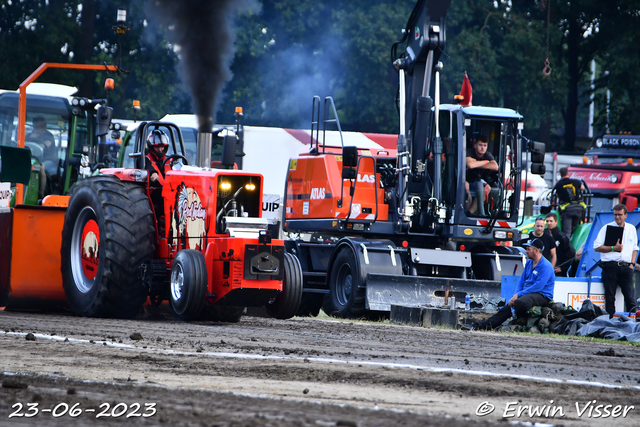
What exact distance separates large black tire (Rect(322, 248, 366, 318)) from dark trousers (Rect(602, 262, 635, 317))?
344 cm

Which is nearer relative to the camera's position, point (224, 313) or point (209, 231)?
point (209, 231)

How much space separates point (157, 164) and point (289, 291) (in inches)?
94.0

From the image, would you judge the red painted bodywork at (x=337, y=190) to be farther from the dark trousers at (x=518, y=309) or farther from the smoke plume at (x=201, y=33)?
the dark trousers at (x=518, y=309)

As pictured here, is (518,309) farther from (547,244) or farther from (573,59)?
(573,59)

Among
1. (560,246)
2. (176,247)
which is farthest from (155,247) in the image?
(560,246)

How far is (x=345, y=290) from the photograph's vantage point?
570 inches

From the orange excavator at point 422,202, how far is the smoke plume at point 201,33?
215 cm

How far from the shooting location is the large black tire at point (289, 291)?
1101 centimetres

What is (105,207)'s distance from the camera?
11.0 metres

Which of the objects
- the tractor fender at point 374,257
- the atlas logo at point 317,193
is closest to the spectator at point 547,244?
the tractor fender at point 374,257

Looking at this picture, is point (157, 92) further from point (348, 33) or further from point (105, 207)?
point (105, 207)

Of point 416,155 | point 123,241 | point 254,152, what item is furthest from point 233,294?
point 254,152

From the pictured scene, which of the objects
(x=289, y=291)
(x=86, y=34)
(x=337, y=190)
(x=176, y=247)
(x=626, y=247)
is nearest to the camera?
(x=289, y=291)

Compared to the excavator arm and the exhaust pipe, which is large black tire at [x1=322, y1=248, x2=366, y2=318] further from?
the exhaust pipe
